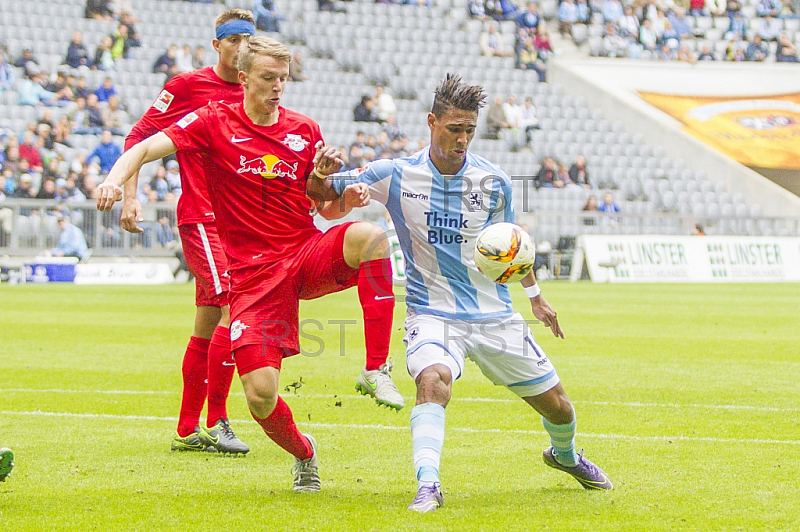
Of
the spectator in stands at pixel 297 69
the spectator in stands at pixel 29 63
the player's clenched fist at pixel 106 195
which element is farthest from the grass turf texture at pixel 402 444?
the spectator in stands at pixel 297 69

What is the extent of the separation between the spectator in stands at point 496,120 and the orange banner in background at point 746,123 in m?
6.60

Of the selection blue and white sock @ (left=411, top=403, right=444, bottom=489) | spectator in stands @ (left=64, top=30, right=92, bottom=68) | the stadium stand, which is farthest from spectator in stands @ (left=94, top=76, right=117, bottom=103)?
blue and white sock @ (left=411, top=403, right=444, bottom=489)

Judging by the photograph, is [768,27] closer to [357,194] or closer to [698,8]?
[698,8]

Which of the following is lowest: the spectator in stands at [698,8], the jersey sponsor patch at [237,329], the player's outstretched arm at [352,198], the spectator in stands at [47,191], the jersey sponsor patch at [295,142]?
the spectator in stands at [47,191]

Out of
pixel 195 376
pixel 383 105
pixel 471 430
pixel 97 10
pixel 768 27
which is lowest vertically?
pixel 471 430

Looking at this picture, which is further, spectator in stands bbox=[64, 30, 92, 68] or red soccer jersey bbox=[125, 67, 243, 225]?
spectator in stands bbox=[64, 30, 92, 68]

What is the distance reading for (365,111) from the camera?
1102 inches

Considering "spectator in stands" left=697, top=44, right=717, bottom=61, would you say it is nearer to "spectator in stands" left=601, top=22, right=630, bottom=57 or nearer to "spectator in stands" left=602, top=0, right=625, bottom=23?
"spectator in stands" left=601, top=22, right=630, bottom=57

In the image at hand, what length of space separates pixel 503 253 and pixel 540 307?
45 cm

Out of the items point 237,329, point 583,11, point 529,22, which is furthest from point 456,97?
point 583,11

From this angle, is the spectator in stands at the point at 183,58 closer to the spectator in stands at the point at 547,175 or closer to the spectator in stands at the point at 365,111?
the spectator in stands at the point at 365,111

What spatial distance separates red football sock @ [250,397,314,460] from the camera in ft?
17.1

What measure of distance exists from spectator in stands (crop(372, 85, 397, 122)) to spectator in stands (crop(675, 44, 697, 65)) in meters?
11.5

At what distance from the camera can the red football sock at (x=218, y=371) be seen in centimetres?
629
